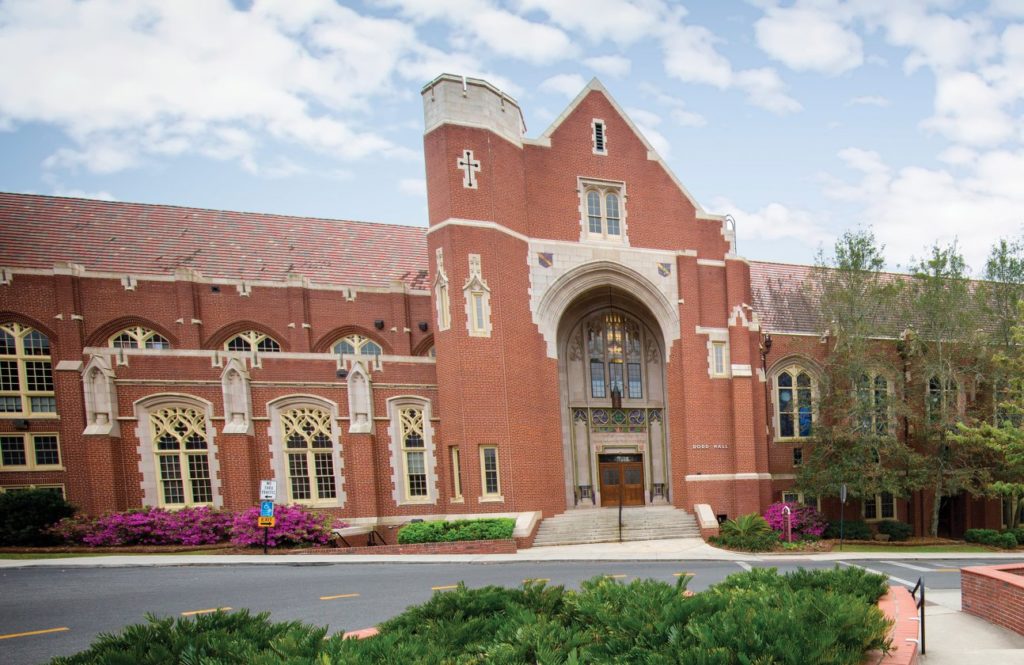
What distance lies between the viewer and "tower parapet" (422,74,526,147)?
18.7m

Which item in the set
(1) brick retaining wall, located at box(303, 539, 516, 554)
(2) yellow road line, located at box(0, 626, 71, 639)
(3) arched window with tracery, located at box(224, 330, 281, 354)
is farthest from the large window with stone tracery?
(2) yellow road line, located at box(0, 626, 71, 639)

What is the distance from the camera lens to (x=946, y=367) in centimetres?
2212

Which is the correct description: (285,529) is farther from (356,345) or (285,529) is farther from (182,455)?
(356,345)

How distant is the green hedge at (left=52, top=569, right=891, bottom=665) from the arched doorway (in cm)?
1720

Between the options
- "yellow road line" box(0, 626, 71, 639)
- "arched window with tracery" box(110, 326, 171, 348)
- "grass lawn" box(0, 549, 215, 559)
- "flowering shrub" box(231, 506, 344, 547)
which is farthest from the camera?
"arched window with tracery" box(110, 326, 171, 348)

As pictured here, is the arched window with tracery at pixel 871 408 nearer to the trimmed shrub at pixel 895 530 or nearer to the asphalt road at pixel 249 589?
the trimmed shrub at pixel 895 530

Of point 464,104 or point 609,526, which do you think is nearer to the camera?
point 464,104

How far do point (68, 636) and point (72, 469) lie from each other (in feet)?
39.2

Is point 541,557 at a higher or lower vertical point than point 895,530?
lower

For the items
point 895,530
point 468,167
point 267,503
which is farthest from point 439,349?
point 895,530

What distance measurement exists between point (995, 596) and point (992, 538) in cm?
1848

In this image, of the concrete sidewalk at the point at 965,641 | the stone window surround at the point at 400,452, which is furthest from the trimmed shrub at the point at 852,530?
the stone window surround at the point at 400,452

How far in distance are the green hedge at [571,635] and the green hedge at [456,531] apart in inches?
445

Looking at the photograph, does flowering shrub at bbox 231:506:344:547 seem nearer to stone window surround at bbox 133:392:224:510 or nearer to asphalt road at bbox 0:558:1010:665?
asphalt road at bbox 0:558:1010:665
